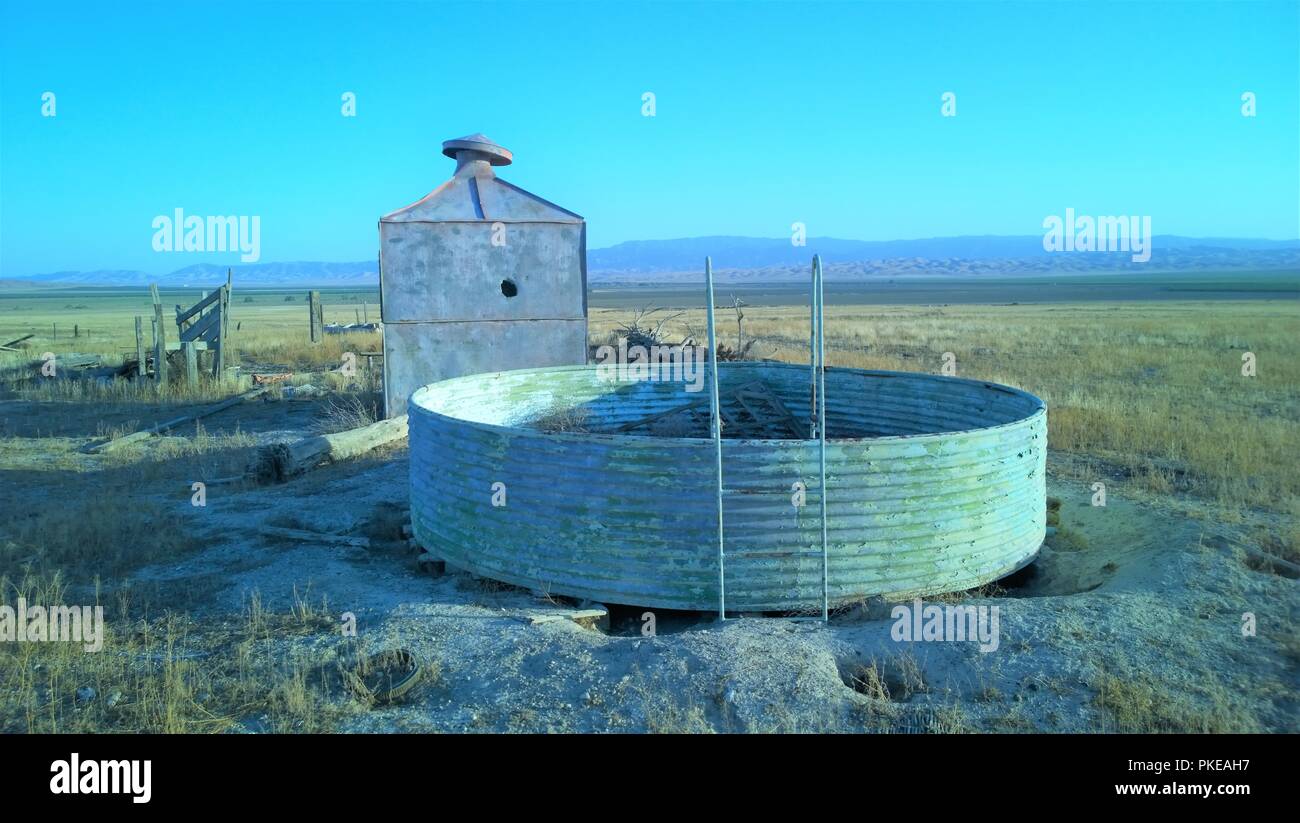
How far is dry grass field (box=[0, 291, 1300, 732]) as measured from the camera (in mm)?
4824

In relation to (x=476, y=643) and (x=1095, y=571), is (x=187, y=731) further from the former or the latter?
(x=1095, y=571)

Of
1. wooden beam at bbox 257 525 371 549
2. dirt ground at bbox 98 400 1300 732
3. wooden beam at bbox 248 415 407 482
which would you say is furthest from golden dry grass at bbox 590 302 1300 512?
wooden beam at bbox 248 415 407 482

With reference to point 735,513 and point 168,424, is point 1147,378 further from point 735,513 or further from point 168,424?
point 168,424

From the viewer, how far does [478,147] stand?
14.1m

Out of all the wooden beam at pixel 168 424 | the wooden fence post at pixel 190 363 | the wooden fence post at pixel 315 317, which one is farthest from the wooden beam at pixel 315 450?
the wooden fence post at pixel 315 317

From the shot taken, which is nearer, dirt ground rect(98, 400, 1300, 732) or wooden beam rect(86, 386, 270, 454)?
dirt ground rect(98, 400, 1300, 732)

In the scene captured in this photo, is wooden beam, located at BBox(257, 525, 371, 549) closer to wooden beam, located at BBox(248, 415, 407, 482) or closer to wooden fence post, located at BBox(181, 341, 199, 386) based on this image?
wooden beam, located at BBox(248, 415, 407, 482)

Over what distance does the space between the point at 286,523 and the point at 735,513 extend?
513 cm

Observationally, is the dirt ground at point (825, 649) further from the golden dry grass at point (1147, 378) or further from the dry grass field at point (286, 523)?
the golden dry grass at point (1147, 378)

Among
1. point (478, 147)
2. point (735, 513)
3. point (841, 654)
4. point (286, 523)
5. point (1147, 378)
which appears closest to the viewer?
point (841, 654)

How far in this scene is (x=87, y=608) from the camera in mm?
6488

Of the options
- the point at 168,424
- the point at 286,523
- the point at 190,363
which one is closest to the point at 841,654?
the point at 286,523

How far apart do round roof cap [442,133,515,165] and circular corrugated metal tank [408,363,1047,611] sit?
806 cm

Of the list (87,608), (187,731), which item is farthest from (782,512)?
(87,608)
